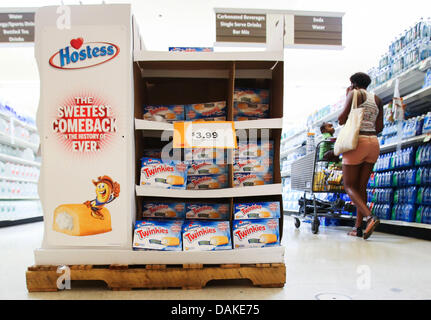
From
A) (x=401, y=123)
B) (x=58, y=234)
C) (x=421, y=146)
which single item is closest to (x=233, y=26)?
(x=401, y=123)

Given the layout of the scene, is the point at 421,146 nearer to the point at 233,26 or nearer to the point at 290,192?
the point at 233,26

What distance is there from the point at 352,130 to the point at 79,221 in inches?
112

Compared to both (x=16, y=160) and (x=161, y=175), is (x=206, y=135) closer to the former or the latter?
(x=161, y=175)

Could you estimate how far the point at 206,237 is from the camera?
1.69m

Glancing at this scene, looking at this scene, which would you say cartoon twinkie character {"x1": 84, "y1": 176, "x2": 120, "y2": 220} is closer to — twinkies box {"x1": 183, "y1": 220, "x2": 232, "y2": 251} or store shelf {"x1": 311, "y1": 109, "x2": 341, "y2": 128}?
twinkies box {"x1": 183, "y1": 220, "x2": 232, "y2": 251}

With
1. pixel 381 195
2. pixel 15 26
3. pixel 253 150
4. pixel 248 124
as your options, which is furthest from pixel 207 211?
pixel 15 26

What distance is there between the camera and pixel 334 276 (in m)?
1.82

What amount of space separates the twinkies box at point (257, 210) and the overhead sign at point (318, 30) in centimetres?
425

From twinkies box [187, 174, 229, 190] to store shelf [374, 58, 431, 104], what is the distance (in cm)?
315

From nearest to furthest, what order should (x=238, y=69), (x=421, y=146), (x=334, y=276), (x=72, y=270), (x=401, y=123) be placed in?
(x=72, y=270) < (x=334, y=276) < (x=238, y=69) < (x=421, y=146) < (x=401, y=123)

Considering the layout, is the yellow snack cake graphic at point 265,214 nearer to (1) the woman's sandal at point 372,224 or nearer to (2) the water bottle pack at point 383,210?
(1) the woman's sandal at point 372,224

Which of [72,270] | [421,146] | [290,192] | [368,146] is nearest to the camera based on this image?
[72,270]

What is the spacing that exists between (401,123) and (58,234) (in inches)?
161

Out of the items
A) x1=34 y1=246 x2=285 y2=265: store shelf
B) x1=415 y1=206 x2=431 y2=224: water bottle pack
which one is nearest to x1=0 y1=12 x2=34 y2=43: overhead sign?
x1=34 y1=246 x2=285 y2=265: store shelf
